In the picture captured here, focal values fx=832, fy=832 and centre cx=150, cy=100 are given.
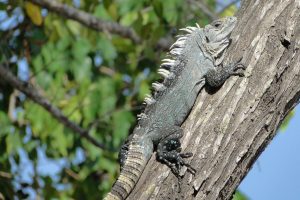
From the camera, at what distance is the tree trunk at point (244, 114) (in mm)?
3535

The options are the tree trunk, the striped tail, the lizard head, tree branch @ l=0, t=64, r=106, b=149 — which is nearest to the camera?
the tree trunk

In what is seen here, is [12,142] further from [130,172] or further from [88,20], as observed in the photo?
[130,172]

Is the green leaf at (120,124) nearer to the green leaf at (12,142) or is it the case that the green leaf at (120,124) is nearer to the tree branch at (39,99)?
the tree branch at (39,99)

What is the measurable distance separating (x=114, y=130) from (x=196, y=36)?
1540 millimetres

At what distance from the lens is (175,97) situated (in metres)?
4.24

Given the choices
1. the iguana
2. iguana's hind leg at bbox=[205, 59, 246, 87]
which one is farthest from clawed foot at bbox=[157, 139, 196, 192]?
iguana's hind leg at bbox=[205, 59, 246, 87]

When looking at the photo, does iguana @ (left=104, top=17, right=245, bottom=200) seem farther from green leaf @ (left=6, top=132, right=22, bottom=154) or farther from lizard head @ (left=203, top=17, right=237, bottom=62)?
green leaf @ (left=6, top=132, right=22, bottom=154)

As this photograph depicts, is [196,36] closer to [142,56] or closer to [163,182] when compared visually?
[163,182]

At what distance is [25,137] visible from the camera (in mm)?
6059

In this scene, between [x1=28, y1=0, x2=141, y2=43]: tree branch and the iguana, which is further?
[x1=28, y1=0, x2=141, y2=43]: tree branch

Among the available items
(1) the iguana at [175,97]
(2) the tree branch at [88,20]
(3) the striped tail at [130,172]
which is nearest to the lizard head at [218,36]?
(1) the iguana at [175,97]

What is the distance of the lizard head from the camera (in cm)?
431

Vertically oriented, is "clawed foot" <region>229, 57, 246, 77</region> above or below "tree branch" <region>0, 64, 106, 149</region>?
below

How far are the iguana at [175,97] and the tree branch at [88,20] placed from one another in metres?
1.41
